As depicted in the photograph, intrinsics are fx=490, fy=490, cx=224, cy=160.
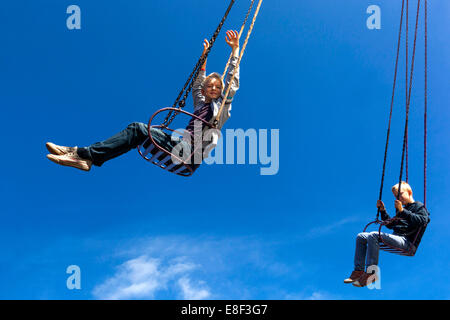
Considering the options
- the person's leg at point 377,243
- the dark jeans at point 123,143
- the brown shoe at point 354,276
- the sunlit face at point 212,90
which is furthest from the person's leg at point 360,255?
the sunlit face at point 212,90

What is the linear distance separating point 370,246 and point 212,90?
3.49 m

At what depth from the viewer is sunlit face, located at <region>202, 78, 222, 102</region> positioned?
7621mm

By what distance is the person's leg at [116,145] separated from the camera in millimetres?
6379

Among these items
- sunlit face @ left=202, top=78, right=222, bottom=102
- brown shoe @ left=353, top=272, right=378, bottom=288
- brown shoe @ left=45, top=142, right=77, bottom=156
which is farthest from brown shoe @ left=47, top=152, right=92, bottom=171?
brown shoe @ left=353, top=272, right=378, bottom=288

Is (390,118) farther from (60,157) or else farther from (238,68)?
(60,157)

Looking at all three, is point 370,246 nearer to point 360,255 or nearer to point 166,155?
point 360,255

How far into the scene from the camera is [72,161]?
6.30m

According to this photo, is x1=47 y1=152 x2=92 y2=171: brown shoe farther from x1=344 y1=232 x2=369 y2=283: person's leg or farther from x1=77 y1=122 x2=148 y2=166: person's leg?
x1=344 y1=232 x2=369 y2=283: person's leg

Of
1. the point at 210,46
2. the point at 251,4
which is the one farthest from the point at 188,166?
the point at 251,4

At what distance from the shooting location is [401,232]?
→ 309 inches

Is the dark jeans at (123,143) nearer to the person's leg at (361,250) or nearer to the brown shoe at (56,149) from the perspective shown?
the brown shoe at (56,149)

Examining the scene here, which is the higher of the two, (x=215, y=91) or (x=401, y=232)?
(x=215, y=91)

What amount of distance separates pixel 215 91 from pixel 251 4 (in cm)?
157

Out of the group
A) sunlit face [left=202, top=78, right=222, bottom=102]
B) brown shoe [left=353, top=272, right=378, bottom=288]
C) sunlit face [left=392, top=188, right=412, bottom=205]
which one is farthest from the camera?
sunlit face [left=392, top=188, right=412, bottom=205]
